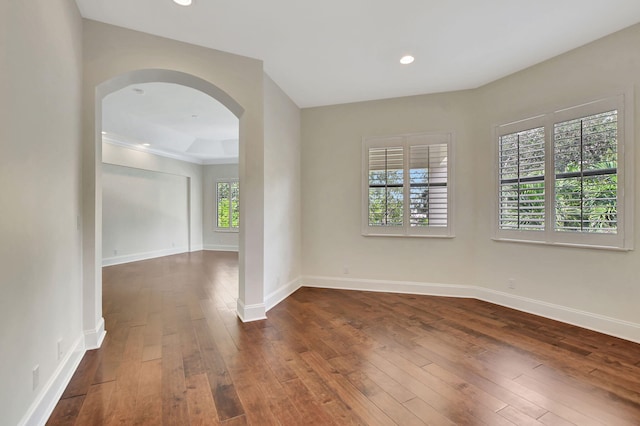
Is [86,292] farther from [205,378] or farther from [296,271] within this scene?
[296,271]

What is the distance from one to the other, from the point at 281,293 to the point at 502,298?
293cm

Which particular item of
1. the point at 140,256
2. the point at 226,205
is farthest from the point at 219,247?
the point at 140,256

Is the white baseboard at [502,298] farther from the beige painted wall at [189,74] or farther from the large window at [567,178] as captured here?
the beige painted wall at [189,74]

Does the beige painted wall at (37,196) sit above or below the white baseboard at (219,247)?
above

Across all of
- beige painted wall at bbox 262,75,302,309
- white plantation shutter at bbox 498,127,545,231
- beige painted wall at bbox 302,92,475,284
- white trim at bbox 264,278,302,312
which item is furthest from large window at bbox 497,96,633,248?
white trim at bbox 264,278,302,312

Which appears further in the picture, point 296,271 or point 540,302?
point 296,271

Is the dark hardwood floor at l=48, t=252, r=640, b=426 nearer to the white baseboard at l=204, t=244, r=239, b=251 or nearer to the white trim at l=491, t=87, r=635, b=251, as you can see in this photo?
the white trim at l=491, t=87, r=635, b=251

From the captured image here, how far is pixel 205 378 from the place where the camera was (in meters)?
2.27

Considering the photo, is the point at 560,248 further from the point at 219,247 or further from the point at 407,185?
the point at 219,247

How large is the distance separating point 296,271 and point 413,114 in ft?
9.80

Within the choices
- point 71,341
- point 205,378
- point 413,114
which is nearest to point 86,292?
point 71,341

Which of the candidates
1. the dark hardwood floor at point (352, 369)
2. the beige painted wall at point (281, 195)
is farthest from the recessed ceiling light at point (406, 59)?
the dark hardwood floor at point (352, 369)

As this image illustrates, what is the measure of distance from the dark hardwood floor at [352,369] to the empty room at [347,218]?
0.02 metres

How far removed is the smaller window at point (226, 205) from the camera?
9.66m
